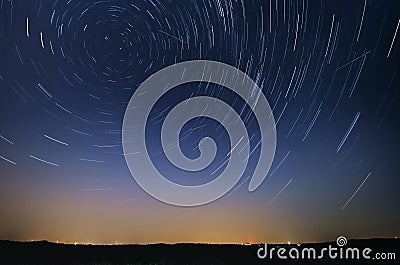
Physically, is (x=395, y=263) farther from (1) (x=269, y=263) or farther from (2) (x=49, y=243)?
(2) (x=49, y=243)

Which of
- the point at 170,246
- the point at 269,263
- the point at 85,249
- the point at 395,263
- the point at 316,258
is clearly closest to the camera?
the point at 395,263

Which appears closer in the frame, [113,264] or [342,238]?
[113,264]

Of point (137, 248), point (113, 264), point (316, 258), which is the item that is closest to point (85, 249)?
point (137, 248)

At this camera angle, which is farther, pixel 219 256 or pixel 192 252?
pixel 192 252

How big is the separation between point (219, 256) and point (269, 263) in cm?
299

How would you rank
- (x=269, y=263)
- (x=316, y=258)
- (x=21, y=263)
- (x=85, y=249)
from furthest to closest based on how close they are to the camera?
(x=85, y=249), (x=316, y=258), (x=269, y=263), (x=21, y=263)

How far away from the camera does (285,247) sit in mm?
22766

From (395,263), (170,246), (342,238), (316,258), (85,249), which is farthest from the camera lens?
(170,246)

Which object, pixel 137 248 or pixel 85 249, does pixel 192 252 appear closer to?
pixel 137 248

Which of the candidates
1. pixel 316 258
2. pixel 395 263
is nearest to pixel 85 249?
pixel 316 258

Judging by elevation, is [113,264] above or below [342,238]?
below

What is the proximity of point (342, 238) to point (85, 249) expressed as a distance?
13.1 metres

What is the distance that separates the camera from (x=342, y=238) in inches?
951

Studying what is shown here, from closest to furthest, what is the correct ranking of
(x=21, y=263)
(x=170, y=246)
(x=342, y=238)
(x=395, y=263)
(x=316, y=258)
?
1. (x=21, y=263)
2. (x=395, y=263)
3. (x=316, y=258)
4. (x=342, y=238)
5. (x=170, y=246)
